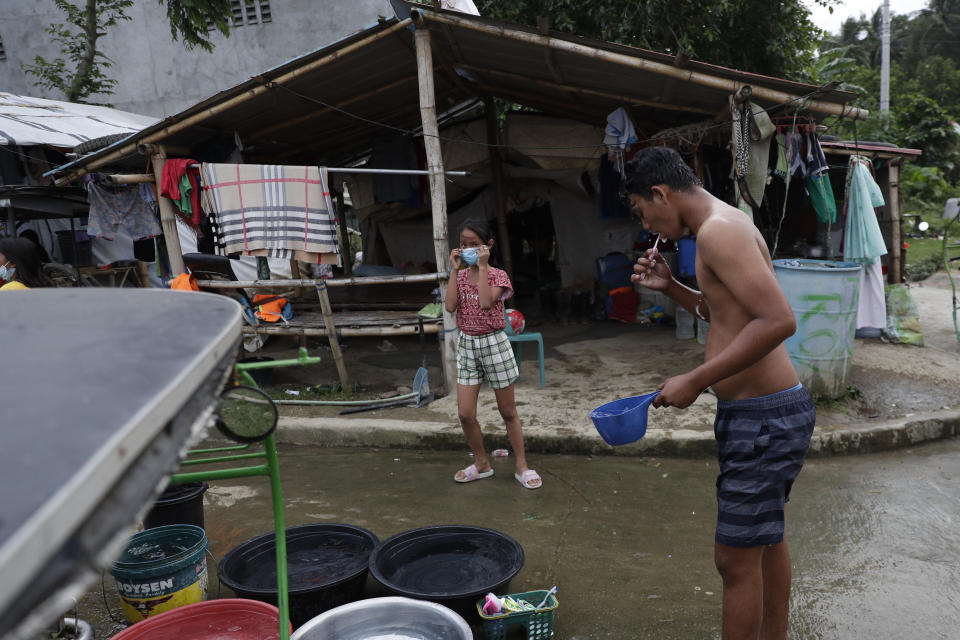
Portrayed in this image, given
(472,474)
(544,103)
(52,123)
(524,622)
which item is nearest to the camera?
(524,622)

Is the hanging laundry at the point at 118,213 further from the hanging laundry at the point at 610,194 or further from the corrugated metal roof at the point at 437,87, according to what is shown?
the hanging laundry at the point at 610,194

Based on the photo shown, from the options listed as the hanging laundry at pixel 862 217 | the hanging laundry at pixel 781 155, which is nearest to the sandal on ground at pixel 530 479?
the hanging laundry at pixel 781 155

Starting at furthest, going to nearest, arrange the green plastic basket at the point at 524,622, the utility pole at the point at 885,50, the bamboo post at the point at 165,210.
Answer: the utility pole at the point at 885,50
the bamboo post at the point at 165,210
the green plastic basket at the point at 524,622

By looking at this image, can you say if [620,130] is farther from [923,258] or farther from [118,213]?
[923,258]

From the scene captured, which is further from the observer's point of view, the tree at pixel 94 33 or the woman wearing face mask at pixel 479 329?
the tree at pixel 94 33

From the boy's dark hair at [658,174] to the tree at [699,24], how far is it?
8539 millimetres

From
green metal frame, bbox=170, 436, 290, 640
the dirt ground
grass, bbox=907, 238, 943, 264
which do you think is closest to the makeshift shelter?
the dirt ground

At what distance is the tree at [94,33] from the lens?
981cm

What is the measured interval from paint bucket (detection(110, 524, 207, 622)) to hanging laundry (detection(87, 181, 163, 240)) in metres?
5.80

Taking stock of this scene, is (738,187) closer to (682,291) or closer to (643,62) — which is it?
(643,62)

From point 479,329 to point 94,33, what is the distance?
38.0 feet

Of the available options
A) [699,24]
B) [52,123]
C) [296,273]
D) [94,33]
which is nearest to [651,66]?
[699,24]

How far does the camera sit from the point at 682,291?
2.85m

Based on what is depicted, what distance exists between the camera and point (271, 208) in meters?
6.13
